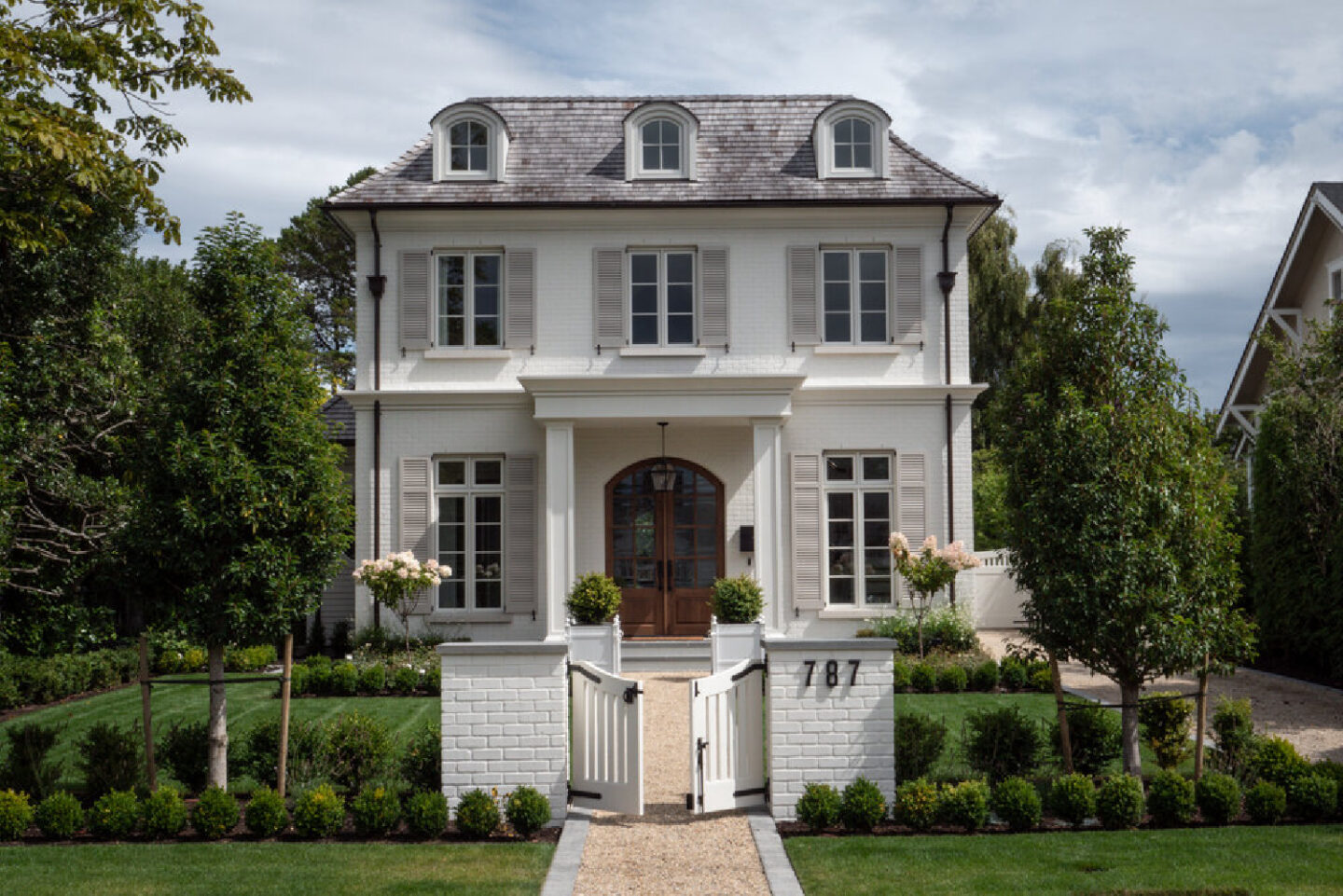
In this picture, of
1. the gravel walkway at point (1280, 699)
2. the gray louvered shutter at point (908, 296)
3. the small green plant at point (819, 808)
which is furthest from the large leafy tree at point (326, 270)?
the small green plant at point (819, 808)

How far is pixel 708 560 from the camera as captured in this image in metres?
18.8

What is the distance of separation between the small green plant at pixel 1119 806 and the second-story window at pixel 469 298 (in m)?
12.3

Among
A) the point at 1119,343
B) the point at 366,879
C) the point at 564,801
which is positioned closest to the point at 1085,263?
the point at 1119,343

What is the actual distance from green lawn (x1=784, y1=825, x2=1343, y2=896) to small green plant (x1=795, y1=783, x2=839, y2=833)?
217mm

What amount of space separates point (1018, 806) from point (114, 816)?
6203 mm

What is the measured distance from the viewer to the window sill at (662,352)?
18531 mm

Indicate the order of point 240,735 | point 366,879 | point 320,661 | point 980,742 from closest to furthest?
point 366,879 → point 980,742 → point 240,735 → point 320,661

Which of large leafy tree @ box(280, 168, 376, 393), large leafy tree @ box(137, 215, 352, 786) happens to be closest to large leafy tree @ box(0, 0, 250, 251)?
large leafy tree @ box(137, 215, 352, 786)

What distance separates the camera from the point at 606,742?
905 cm

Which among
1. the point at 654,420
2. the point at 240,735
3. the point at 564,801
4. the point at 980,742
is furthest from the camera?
the point at 654,420

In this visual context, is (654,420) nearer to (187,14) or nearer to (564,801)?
(187,14)

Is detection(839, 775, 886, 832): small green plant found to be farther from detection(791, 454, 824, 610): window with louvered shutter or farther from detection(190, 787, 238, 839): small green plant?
detection(791, 454, 824, 610): window with louvered shutter

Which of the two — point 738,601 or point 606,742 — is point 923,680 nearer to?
point 738,601

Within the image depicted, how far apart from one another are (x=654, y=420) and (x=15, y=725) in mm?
8918
